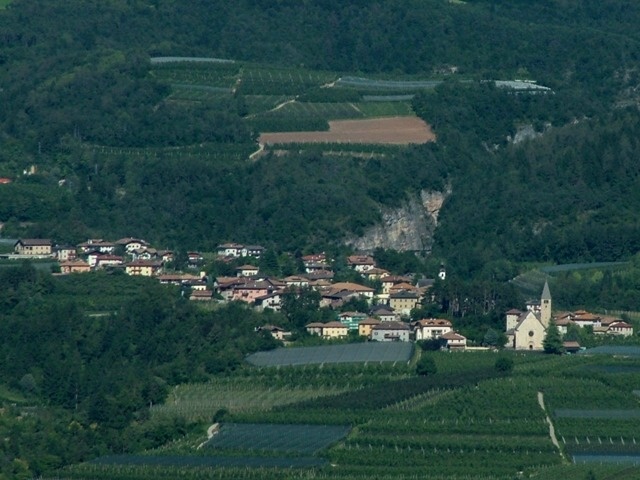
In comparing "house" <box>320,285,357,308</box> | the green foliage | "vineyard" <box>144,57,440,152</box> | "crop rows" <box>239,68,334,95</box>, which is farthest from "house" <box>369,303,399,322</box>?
"crop rows" <box>239,68,334,95</box>

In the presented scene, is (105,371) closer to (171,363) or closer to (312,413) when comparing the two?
(171,363)

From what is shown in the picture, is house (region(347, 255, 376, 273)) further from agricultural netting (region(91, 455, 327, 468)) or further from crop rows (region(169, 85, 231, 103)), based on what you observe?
agricultural netting (region(91, 455, 327, 468))

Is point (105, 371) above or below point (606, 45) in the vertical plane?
below

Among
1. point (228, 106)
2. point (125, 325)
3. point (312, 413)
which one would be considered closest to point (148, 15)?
point (228, 106)

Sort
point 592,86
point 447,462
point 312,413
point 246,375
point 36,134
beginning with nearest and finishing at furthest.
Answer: point 447,462 < point 312,413 < point 246,375 < point 36,134 < point 592,86

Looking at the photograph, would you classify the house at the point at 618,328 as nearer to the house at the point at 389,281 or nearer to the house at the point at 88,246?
the house at the point at 389,281

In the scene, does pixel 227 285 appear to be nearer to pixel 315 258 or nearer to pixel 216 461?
pixel 315 258

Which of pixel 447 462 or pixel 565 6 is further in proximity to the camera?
pixel 565 6
